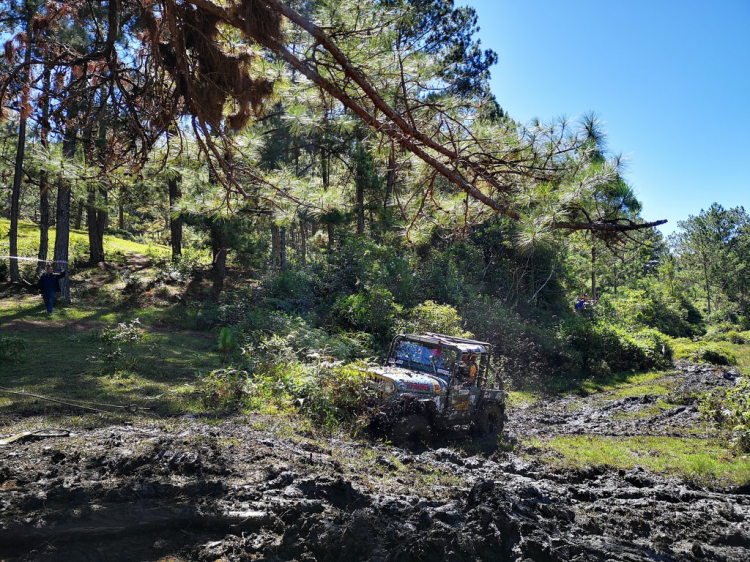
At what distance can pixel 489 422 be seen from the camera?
9594 millimetres

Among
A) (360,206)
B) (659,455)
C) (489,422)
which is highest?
(360,206)

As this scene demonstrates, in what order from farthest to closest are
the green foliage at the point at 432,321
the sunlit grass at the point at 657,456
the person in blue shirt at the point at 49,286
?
the person in blue shirt at the point at 49,286, the green foliage at the point at 432,321, the sunlit grass at the point at 657,456

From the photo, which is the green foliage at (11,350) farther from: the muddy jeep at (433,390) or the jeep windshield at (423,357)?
the jeep windshield at (423,357)

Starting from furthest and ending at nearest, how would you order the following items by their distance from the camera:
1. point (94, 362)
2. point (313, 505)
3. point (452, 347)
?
1. point (94, 362)
2. point (452, 347)
3. point (313, 505)

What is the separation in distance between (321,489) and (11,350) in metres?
8.85

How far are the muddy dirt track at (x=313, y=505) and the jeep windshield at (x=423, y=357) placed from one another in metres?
1.85

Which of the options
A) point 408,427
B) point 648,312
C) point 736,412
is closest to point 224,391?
point 408,427

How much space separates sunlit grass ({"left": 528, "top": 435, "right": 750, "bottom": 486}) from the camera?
296 inches

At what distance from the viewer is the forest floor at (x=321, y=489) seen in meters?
3.92

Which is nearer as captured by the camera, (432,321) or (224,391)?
(224,391)

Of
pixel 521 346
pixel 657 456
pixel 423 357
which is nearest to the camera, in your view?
pixel 657 456

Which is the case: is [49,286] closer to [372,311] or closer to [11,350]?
[11,350]

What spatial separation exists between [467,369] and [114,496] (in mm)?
5974

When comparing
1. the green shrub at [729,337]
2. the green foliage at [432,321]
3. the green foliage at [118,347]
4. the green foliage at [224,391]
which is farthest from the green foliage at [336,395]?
the green shrub at [729,337]
